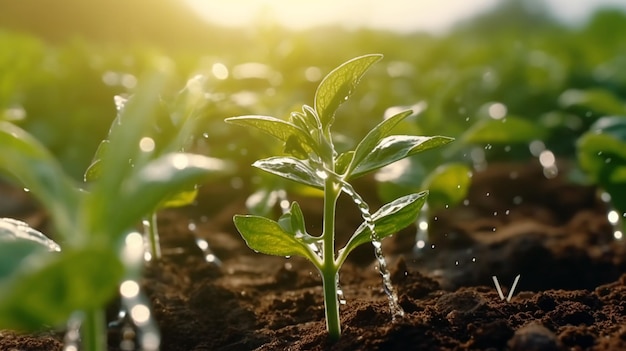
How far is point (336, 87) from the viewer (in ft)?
5.73

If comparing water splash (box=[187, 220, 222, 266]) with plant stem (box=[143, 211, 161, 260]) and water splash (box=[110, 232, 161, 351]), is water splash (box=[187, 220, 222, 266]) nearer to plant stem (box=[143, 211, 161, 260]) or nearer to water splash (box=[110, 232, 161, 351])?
plant stem (box=[143, 211, 161, 260])

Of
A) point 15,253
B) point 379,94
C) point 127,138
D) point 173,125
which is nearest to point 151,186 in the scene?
point 127,138

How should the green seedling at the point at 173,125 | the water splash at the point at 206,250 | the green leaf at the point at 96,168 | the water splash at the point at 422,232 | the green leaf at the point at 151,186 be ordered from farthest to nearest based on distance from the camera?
1. the water splash at the point at 422,232
2. the water splash at the point at 206,250
3. the green seedling at the point at 173,125
4. the green leaf at the point at 96,168
5. the green leaf at the point at 151,186

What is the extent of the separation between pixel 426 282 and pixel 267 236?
32.6 inches

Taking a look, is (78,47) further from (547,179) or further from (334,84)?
(334,84)

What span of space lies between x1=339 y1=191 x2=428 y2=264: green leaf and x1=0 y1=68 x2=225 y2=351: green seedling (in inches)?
25.4

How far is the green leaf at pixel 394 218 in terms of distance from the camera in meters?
1.72

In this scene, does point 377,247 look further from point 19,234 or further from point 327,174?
point 19,234

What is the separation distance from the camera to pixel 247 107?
Answer: 10.4 feet


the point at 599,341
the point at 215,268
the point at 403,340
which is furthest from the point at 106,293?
the point at 215,268

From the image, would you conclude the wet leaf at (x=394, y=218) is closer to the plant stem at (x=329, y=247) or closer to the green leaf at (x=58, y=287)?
the plant stem at (x=329, y=247)

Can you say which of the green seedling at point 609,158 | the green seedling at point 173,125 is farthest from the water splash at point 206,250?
the green seedling at point 609,158

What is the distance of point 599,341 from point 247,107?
192cm

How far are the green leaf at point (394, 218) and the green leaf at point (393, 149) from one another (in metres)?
0.12
